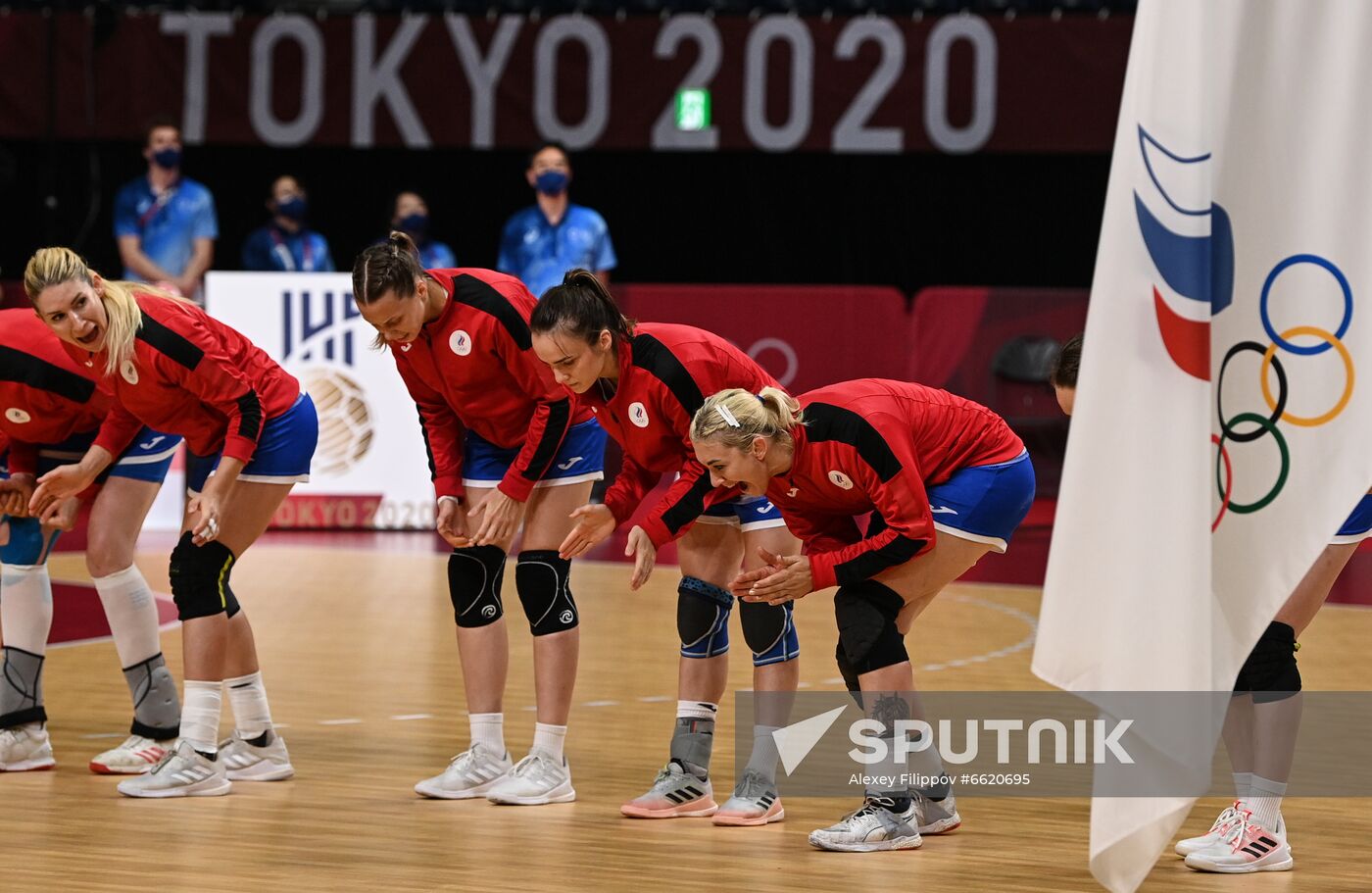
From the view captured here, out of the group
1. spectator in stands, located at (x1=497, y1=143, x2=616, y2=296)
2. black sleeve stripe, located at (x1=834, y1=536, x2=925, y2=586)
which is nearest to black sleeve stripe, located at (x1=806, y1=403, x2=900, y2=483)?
black sleeve stripe, located at (x1=834, y1=536, x2=925, y2=586)

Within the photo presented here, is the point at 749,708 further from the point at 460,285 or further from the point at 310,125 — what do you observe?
the point at 310,125

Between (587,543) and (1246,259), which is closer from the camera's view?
(1246,259)

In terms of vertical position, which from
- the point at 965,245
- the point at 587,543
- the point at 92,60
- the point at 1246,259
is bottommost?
the point at 587,543

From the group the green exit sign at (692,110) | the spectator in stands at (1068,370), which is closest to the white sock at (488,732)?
the spectator in stands at (1068,370)

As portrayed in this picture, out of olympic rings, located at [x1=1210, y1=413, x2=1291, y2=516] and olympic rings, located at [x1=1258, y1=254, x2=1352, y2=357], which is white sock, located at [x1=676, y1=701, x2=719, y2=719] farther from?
olympic rings, located at [x1=1258, y1=254, x2=1352, y2=357]

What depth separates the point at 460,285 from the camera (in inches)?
224

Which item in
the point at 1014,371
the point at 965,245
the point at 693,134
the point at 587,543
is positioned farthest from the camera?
the point at 965,245

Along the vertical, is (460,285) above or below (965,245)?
below

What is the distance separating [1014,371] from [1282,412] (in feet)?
29.0

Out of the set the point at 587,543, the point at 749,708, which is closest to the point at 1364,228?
the point at 587,543

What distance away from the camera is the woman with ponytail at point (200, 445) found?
550 centimetres

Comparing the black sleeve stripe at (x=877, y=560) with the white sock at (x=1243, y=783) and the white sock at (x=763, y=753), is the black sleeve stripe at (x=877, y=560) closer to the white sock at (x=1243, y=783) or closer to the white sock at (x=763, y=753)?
the white sock at (x=763, y=753)

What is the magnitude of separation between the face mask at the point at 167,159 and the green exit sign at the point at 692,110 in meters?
3.97

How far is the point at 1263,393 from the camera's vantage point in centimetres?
383
